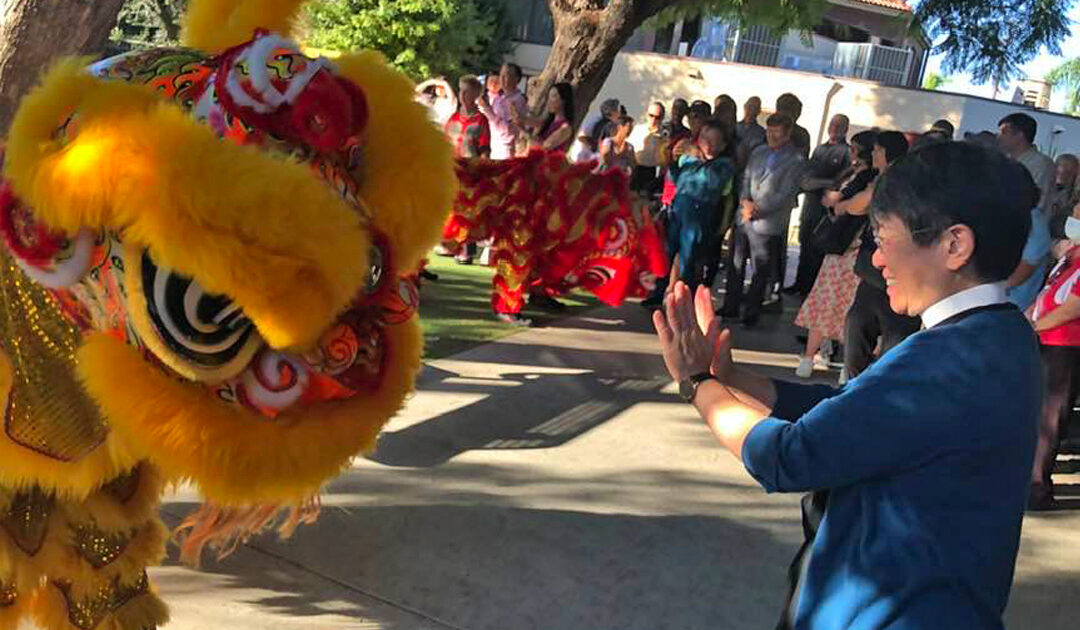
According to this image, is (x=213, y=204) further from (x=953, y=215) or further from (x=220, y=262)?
(x=953, y=215)

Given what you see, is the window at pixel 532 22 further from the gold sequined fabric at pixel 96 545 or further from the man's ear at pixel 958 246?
the man's ear at pixel 958 246

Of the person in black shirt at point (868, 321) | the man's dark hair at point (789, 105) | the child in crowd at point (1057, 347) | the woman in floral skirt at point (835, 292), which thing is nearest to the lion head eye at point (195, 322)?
the child in crowd at point (1057, 347)

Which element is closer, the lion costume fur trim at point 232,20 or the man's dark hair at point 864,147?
the lion costume fur trim at point 232,20

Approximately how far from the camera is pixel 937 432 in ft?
5.44

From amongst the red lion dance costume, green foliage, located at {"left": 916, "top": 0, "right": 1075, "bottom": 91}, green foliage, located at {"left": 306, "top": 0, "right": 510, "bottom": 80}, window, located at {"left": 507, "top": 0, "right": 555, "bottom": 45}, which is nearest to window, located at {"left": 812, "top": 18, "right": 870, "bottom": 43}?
window, located at {"left": 507, "top": 0, "right": 555, "bottom": 45}

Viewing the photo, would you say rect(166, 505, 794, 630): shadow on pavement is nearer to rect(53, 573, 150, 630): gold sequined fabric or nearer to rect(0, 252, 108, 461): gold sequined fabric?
rect(53, 573, 150, 630): gold sequined fabric

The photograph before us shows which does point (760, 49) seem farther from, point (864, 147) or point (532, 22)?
point (864, 147)

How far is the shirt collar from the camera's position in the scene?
1.75 meters

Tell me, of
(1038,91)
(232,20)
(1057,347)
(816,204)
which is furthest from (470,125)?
(1038,91)

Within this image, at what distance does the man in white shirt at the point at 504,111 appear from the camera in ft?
29.1

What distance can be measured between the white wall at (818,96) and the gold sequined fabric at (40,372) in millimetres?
19108

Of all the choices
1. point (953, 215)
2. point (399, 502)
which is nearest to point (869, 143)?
point (399, 502)

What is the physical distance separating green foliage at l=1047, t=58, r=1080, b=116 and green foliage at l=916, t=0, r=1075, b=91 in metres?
19.9

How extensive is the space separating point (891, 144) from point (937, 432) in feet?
13.8
